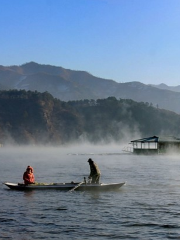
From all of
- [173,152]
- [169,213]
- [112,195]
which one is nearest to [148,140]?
[173,152]

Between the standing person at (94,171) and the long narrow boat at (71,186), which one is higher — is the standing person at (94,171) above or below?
above

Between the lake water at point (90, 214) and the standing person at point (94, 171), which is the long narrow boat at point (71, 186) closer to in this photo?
the lake water at point (90, 214)

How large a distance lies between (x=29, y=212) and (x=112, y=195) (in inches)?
355

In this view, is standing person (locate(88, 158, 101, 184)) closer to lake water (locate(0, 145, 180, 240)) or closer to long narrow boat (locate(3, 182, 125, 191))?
long narrow boat (locate(3, 182, 125, 191))

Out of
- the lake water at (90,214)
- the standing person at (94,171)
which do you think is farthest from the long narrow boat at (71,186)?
the standing person at (94,171)

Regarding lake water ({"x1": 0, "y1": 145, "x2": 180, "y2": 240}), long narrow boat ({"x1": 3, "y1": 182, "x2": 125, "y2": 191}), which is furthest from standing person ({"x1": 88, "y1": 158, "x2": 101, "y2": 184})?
lake water ({"x1": 0, "y1": 145, "x2": 180, "y2": 240})

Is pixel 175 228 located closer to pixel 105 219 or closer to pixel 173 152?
pixel 105 219

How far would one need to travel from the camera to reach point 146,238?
64.0ft

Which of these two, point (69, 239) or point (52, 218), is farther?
point (52, 218)

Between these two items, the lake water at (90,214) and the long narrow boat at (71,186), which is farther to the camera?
the long narrow boat at (71,186)

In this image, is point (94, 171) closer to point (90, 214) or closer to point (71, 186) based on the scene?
point (71, 186)

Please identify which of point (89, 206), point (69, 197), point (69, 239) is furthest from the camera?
point (69, 197)

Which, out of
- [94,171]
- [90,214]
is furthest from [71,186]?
[90,214]

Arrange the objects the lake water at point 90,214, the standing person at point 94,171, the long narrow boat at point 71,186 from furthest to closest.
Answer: the long narrow boat at point 71,186 < the standing person at point 94,171 < the lake water at point 90,214
